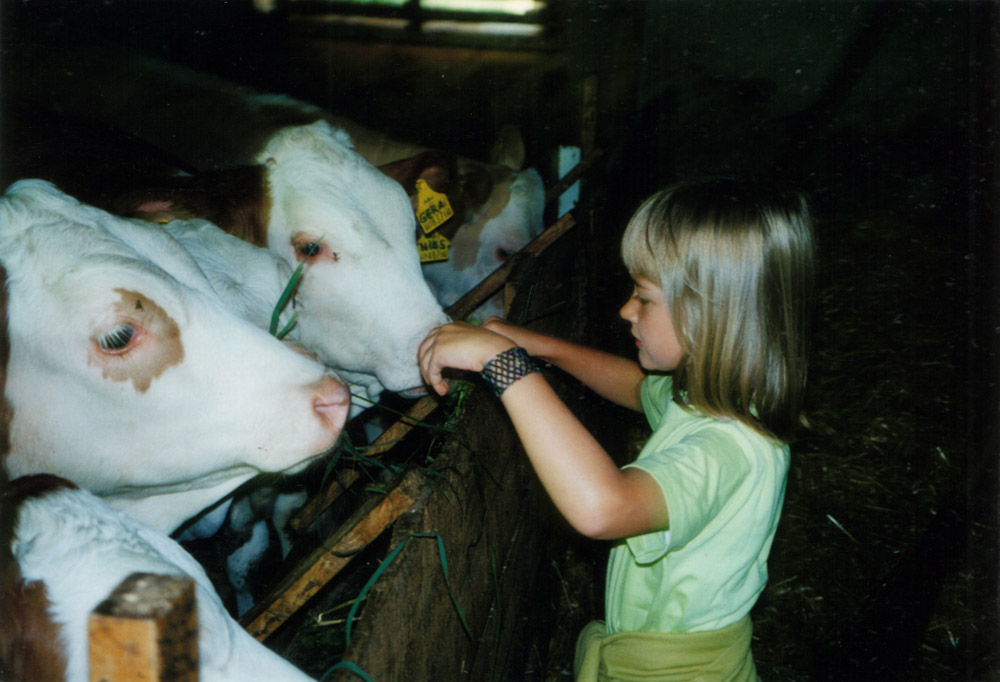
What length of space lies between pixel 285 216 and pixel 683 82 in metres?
4.96

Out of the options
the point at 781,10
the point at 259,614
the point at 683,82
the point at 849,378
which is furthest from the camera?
the point at 683,82

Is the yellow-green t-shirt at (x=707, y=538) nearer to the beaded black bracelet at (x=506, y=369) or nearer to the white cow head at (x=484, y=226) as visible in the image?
the beaded black bracelet at (x=506, y=369)

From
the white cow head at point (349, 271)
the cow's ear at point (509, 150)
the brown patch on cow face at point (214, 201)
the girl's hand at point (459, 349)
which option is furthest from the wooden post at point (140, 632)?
the cow's ear at point (509, 150)

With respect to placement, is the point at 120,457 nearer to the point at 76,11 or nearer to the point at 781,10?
the point at 76,11

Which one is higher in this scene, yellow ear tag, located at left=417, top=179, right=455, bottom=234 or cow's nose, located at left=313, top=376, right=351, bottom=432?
yellow ear tag, located at left=417, top=179, right=455, bottom=234

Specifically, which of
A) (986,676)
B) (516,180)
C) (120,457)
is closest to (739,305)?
(120,457)

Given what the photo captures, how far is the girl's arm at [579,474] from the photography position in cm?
115

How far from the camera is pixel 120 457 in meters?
1.43

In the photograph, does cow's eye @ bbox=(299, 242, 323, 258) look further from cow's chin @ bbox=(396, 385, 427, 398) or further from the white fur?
the white fur

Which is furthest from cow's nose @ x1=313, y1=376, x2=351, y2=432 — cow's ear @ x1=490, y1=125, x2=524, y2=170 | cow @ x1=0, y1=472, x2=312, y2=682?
cow's ear @ x1=490, y1=125, x2=524, y2=170

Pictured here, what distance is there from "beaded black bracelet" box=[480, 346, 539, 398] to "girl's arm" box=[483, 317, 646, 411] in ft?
2.10

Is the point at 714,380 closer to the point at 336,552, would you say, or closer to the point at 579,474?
the point at 579,474

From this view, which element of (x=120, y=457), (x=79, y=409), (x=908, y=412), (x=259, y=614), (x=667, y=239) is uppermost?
(x=667, y=239)

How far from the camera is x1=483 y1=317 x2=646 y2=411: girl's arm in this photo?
1952mm
